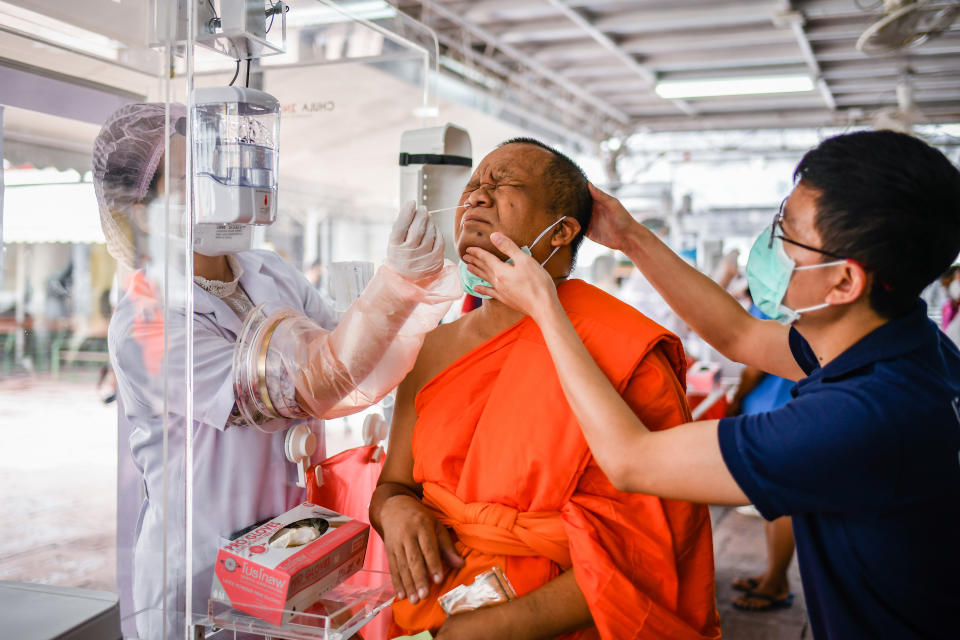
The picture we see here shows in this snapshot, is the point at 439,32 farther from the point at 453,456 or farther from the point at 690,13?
the point at 453,456

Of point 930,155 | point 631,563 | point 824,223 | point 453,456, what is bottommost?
point 631,563

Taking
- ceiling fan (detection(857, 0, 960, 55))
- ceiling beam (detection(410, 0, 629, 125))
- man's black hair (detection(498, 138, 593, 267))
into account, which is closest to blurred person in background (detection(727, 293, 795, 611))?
ceiling fan (detection(857, 0, 960, 55))

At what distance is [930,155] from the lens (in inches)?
48.3

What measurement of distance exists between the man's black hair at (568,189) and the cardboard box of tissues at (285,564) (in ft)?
2.70

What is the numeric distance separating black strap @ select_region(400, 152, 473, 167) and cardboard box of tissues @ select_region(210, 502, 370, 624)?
1154 mm

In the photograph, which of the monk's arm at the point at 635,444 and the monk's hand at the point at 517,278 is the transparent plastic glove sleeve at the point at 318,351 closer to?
the monk's hand at the point at 517,278

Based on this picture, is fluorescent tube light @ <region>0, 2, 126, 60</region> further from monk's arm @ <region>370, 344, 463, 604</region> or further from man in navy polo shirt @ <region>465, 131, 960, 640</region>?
monk's arm @ <region>370, 344, 463, 604</region>

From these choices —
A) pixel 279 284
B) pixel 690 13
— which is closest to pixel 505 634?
pixel 279 284

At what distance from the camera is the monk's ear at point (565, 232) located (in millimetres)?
1674

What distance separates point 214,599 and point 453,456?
521 mm

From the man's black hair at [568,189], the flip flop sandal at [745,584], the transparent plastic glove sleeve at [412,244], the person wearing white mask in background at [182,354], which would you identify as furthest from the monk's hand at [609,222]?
the flip flop sandal at [745,584]

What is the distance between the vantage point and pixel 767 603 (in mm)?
3824

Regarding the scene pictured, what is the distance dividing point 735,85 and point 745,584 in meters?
6.27

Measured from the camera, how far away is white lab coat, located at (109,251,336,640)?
1.33m
